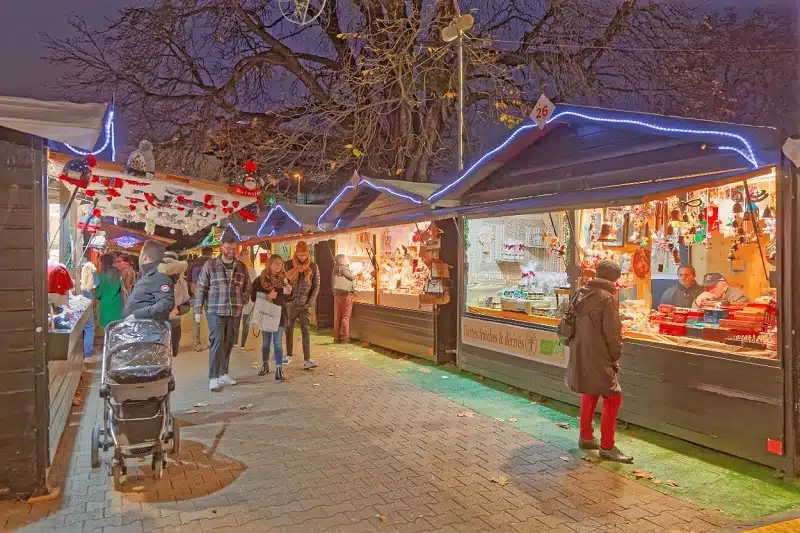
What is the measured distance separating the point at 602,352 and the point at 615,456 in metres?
0.94

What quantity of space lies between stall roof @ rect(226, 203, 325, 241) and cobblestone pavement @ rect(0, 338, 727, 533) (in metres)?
7.75

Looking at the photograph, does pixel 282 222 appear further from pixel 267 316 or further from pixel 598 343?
pixel 598 343

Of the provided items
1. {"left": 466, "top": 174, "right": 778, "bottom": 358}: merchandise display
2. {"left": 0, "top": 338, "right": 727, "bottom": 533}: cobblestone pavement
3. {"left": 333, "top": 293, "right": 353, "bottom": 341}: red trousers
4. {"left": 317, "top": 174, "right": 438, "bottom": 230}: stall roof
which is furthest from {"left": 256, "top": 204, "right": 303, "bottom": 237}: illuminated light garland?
{"left": 0, "top": 338, "right": 727, "bottom": 533}: cobblestone pavement

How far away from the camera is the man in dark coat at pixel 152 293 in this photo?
20.8ft

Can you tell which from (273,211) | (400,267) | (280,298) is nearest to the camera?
(280,298)

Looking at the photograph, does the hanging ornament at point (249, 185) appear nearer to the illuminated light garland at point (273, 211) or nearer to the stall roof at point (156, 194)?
the stall roof at point (156, 194)

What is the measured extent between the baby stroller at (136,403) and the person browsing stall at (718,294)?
18.4 ft

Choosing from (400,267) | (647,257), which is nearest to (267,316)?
(400,267)

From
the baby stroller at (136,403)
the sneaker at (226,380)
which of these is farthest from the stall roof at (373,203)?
the baby stroller at (136,403)

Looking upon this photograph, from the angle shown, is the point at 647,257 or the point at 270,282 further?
the point at 270,282

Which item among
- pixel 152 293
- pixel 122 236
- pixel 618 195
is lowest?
pixel 152 293

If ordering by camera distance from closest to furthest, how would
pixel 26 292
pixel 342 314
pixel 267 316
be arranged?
pixel 26 292 → pixel 267 316 → pixel 342 314

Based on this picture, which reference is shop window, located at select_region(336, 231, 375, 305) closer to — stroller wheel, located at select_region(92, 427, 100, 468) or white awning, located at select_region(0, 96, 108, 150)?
stroller wheel, located at select_region(92, 427, 100, 468)

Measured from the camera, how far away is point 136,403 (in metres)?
4.81
